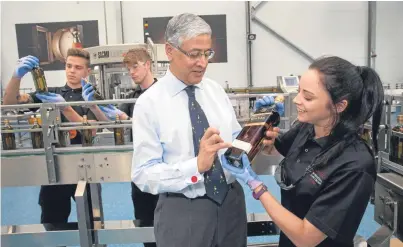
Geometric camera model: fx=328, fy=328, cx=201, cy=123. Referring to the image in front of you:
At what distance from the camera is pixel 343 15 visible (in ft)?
22.6

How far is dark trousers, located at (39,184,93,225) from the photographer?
84.4 inches

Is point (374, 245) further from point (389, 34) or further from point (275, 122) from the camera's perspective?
point (389, 34)

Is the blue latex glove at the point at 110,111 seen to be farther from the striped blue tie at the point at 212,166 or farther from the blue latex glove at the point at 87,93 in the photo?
the striped blue tie at the point at 212,166

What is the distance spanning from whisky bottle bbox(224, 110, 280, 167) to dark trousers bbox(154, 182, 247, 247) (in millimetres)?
220

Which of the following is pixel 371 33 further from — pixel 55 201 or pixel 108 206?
pixel 55 201

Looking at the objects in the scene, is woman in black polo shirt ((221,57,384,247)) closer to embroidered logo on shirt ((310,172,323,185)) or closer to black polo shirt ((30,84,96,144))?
embroidered logo on shirt ((310,172,323,185))

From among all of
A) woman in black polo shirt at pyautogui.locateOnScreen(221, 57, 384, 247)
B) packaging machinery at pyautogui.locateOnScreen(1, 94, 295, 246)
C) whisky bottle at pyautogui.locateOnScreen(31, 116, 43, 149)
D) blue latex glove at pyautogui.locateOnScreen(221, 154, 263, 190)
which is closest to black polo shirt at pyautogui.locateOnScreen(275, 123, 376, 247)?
woman in black polo shirt at pyautogui.locateOnScreen(221, 57, 384, 247)

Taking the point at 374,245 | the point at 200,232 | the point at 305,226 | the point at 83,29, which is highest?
the point at 83,29

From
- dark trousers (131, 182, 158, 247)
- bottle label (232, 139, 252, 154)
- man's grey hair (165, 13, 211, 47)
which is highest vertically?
A: man's grey hair (165, 13, 211, 47)

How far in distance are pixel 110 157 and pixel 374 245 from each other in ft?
4.39

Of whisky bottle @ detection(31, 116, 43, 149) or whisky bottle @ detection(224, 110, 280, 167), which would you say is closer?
whisky bottle @ detection(224, 110, 280, 167)

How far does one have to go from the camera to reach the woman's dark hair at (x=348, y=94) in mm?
967

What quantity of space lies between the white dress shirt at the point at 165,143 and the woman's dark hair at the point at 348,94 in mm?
437

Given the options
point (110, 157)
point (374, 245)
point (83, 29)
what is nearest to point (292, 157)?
point (374, 245)
